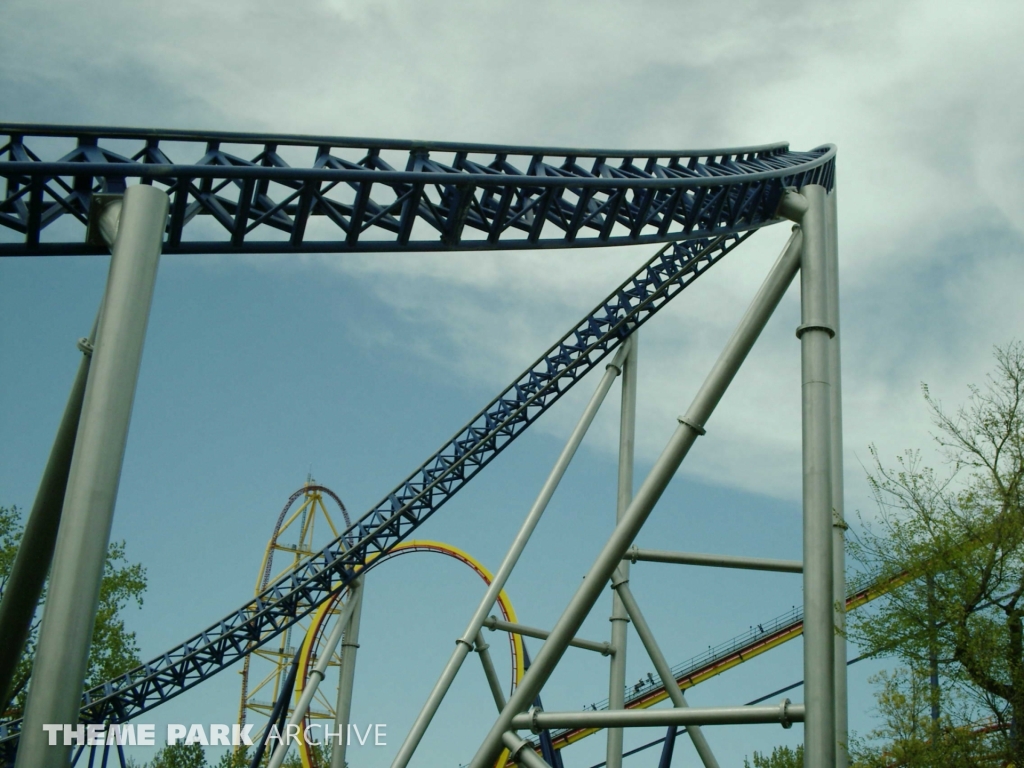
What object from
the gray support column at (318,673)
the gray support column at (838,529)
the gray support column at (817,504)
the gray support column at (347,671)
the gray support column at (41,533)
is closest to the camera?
the gray support column at (41,533)

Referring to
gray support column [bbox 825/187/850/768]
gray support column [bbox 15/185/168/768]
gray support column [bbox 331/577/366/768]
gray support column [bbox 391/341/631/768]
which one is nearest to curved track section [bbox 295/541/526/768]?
gray support column [bbox 331/577/366/768]

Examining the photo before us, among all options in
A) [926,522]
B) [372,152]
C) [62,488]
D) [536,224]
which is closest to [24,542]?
[62,488]

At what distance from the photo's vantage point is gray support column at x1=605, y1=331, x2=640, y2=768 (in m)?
12.8

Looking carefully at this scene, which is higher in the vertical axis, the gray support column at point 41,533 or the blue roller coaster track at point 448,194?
the blue roller coaster track at point 448,194

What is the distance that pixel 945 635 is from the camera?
9.85 m

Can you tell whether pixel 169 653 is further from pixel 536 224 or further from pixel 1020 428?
pixel 1020 428

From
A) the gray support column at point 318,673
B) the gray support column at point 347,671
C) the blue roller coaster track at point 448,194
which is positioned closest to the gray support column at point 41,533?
the blue roller coaster track at point 448,194

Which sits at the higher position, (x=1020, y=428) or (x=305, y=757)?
(x=1020, y=428)

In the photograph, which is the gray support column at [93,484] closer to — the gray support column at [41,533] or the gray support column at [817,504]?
the gray support column at [41,533]

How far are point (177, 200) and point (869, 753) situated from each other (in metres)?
7.76

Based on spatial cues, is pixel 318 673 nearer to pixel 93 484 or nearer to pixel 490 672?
pixel 490 672

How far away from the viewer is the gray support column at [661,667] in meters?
12.1

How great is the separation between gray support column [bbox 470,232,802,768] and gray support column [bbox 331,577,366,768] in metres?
9.16

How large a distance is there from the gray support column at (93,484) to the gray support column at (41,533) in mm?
1721
